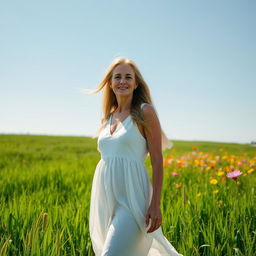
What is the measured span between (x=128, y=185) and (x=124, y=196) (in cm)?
7

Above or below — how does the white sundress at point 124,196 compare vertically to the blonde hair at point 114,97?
below

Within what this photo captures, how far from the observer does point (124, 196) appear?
6.25 feet

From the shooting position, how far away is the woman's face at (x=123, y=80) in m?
2.14

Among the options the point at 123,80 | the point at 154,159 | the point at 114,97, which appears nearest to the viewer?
the point at 154,159

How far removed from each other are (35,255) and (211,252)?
123 cm

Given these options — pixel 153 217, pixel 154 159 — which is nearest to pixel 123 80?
pixel 154 159

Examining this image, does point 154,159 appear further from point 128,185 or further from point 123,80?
point 123,80

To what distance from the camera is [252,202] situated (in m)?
3.16

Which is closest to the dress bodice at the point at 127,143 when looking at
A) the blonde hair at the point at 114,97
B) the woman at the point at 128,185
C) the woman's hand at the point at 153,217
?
the woman at the point at 128,185

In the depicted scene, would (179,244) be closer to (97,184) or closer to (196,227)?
(196,227)

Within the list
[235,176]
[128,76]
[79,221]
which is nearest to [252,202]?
[235,176]

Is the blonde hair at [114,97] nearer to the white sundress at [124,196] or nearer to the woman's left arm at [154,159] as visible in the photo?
the woman's left arm at [154,159]

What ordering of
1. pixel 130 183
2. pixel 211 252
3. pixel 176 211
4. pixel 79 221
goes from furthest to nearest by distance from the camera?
pixel 176 211 < pixel 79 221 < pixel 211 252 < pixel 130 183

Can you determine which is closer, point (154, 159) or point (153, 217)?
point (153, 217)
